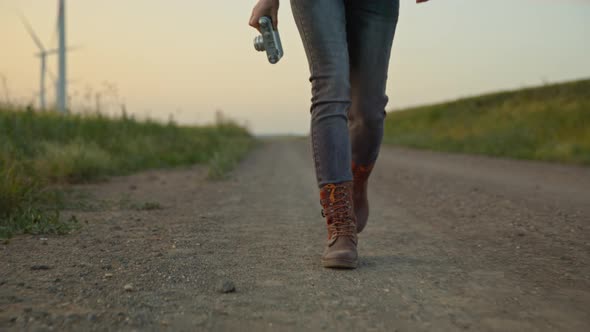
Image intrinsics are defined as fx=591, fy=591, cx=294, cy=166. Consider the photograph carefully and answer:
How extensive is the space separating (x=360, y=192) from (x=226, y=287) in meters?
1.10

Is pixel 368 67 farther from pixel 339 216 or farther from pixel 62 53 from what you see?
pixel 62 53

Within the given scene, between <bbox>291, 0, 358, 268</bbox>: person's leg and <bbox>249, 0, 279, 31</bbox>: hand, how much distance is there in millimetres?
97

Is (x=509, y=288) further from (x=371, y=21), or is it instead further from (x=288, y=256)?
(x=371, y=21)

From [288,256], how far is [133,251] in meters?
0.71

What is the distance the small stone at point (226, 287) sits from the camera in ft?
6.50

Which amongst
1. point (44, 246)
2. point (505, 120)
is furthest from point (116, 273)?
point (505, 120)

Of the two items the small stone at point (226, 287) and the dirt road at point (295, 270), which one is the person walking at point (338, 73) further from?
the small stone at point (226, 287)

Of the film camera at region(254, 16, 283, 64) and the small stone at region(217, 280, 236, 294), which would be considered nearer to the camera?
the small stone at region(217, 280, 236, 294)

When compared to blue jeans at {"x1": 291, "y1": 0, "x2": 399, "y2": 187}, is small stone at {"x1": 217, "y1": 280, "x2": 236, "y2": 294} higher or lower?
lower

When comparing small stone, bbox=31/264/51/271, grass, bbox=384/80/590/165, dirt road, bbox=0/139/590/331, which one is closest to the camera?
dirt road, bbox=0/139/590/331

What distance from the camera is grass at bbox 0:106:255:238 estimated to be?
11.3 ft

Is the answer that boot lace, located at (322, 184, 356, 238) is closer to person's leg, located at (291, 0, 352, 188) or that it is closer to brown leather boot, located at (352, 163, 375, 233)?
person's leg, located at (291, 0, 352, 188)

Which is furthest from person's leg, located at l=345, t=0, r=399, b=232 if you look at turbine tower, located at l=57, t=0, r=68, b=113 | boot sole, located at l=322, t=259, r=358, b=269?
turbine tower, located at l=57, t=0, r=68, b=113

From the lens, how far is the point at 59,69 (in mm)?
16094
